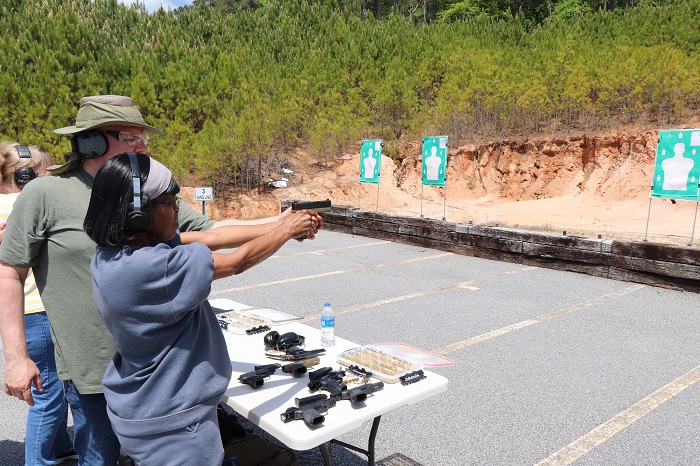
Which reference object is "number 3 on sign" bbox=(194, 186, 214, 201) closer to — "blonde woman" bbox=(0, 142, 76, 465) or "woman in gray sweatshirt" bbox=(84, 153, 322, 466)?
"blonde woman" bbox=(0, 142, 76, 465)

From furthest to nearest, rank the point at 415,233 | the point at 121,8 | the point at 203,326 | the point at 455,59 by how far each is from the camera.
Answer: the point at 121,8, the point at 455,59, the point at 415,233, the point at 203,326

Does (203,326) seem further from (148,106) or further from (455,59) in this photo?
(455,59)

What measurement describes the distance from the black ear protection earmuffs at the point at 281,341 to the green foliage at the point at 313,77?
13.2 m

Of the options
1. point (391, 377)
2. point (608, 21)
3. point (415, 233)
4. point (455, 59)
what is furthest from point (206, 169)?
point (608, 21)

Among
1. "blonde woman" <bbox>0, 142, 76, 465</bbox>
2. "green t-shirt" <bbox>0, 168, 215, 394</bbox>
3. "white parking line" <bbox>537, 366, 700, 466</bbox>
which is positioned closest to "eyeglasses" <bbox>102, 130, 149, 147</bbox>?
"green t-shirt" <bbox>0, 168, 215, 394</bbox>

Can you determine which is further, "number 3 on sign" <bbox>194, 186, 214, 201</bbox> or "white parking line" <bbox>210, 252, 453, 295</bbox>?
"number 3 on sign" <bbox>194, 186, 214, 201</bbox>

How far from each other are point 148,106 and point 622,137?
13995mm

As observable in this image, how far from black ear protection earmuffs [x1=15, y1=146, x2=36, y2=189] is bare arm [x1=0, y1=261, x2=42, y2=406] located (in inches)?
32.5

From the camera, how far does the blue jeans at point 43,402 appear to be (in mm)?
2316

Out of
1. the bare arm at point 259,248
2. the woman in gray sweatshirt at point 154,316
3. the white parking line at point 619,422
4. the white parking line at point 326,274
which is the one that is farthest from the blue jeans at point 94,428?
the white parking line at point 326,274

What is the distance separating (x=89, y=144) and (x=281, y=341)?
3.91ft

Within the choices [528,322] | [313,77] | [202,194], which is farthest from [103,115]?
[313,77]

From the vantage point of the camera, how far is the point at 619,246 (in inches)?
269

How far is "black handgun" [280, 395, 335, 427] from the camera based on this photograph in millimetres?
1783
